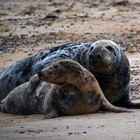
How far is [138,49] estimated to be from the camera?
12.5m

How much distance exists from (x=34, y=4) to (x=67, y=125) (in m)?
14.6

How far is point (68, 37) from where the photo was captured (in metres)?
14.6

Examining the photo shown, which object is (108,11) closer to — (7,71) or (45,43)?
(45,43)

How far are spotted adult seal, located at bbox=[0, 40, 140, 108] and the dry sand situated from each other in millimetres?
601

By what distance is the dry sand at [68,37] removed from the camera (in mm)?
6016

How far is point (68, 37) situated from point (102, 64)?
24.1 ft

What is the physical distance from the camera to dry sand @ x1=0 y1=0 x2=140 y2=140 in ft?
19.7

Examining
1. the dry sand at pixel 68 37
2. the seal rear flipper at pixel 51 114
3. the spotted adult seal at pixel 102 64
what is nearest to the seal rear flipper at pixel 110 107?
the dry sand at pixel 68 37

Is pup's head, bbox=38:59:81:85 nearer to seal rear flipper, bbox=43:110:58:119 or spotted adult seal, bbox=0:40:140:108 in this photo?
spotted adult seal, bbox=0:40:140:108

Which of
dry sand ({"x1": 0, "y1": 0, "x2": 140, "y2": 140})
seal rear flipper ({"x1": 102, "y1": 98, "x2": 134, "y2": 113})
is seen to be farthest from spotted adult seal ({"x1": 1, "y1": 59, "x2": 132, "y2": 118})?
dry sand ({"x1": 0, "y1": 0, "x2": 140, "y2": 140})

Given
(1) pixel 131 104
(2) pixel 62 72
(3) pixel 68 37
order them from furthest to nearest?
(3) pixel 68 37
(1) pixel 131 104
(2) pixel 62 72

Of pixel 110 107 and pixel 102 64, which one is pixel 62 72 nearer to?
pixel 102 64

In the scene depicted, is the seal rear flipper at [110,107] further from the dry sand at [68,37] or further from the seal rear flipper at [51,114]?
the seal rear flipper at [51,114]

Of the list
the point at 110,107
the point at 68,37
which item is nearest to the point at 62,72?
the point at 110,107
